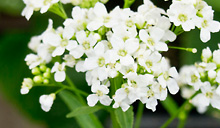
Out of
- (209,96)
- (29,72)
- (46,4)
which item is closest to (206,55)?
(209,96)

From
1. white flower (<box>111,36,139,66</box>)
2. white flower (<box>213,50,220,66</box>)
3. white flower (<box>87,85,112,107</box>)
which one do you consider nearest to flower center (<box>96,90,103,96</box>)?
white flower (<box>87,85,112,107</box>)

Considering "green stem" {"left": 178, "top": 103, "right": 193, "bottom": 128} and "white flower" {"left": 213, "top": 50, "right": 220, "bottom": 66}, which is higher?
"white flower" {"left": 213, "top": 50, "right": 220, "bottom": 66}

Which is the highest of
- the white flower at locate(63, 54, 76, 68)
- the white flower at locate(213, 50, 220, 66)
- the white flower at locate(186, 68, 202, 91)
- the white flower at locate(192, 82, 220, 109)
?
the white flower at locate(63, 54, 76, 68)

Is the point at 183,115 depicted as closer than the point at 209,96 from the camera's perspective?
No

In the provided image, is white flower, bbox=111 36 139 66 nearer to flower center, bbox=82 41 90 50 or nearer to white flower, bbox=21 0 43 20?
flower center, bbox=82 41 90 50

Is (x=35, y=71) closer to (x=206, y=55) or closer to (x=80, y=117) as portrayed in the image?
(x=80, y=117)

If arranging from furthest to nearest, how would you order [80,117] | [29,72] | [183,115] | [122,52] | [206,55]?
[29,72], [183,115], [80,117], [206,55], [122,52]

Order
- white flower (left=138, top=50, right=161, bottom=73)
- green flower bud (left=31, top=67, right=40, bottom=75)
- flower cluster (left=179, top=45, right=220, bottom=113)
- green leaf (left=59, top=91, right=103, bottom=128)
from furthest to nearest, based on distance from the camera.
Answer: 1. green leaf (left=59, top=91, right=103, bottom=128)
2. green flower bud (left=31, top=67, right=40, bottom=75)
3. flower cluster (left=179, top=45, right=220, bottom=113)
4. white flower (left=138, top=50, right=161, bottom=73)

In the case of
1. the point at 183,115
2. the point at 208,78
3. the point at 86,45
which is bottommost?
the point at 183,115
